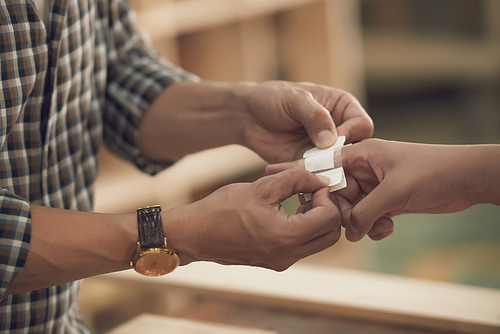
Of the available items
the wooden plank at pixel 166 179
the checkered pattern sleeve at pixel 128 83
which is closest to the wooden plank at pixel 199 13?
the wooden plank at pixel 166 179

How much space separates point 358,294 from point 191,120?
43 cm

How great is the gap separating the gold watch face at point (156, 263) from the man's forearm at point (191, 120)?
303 mm

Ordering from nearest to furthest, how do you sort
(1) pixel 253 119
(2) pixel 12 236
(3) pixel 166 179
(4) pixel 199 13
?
(2) pixel 12 236 → (1) pixel 253 119 → (3) pixel 166 179 → (4) pixel 199 13

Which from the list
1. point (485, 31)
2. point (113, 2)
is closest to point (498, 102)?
point (485, 31)

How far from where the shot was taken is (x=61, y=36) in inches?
26.4

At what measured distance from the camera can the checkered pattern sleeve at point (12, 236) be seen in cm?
54

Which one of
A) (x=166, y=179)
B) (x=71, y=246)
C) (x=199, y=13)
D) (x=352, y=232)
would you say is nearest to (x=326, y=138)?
(x=352, y=232)

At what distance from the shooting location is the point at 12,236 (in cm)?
54

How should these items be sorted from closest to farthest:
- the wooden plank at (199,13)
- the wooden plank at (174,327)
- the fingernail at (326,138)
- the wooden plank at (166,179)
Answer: the fingernail at (326,138)
the wooden plank at (174,327)
the wooden plank at (166,179)
the wooden plank at (199,13)

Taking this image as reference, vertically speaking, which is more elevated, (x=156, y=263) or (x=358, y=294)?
(x=156, y=263)

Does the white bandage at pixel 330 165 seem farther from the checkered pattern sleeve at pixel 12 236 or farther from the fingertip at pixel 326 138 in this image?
the checkered pattern sleeve at pixel 12 236

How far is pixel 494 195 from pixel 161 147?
0.56 meters

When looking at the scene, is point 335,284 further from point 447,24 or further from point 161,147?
point 447,24

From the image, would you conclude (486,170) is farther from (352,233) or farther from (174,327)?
(174,327)
